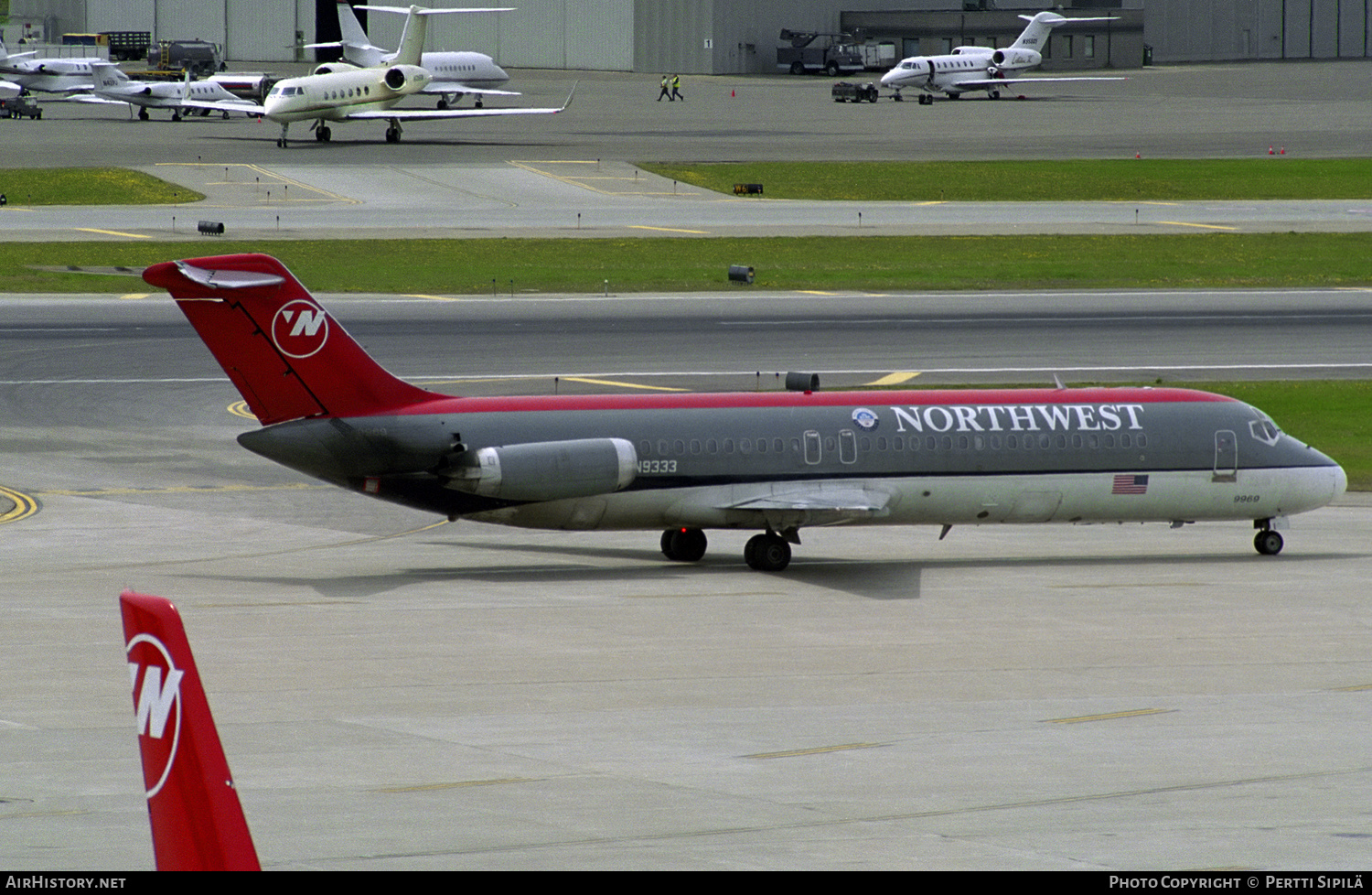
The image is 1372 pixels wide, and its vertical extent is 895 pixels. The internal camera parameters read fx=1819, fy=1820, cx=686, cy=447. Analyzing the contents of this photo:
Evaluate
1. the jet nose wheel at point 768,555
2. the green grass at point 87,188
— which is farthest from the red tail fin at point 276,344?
the green grass at point 87,188

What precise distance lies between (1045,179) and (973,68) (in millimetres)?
59548

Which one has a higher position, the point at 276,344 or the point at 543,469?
the point at 276,344

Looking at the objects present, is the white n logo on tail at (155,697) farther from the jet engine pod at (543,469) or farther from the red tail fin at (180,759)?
the jet engine pod at (543,469)

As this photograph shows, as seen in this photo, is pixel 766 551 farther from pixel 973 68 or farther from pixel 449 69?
pixel 973 68

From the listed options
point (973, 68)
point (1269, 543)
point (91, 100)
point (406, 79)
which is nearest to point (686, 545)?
point (1269, 543)

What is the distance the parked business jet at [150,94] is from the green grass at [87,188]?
32705mm

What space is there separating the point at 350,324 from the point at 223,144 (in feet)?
221

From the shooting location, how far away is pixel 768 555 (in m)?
37.3

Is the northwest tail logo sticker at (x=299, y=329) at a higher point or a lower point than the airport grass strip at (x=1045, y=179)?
lower

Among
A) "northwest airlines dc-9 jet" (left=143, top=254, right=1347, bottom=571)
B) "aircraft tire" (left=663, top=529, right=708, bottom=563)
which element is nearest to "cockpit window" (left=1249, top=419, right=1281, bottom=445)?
"northwest airlines dc-9 jet" (left=143, top=254, right=1347, bottom=571)

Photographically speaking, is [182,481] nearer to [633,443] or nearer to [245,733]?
[633,443]

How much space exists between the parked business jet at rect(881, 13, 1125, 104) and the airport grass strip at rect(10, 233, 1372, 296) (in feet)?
258

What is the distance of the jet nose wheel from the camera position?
3731cm

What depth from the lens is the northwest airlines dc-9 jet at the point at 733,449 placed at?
35031mm
